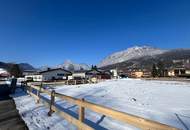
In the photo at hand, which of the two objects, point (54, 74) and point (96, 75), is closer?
point (54, 74)

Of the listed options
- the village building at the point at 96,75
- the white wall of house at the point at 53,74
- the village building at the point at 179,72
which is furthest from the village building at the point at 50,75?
the village building at the point at 179,72

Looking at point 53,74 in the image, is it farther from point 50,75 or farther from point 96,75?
point 96,75

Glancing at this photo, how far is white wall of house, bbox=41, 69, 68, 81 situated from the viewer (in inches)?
3410

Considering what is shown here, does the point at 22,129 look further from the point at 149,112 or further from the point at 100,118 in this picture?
the point at 149,112

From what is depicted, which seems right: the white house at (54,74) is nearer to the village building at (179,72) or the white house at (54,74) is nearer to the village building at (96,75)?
the village building at (96,75)

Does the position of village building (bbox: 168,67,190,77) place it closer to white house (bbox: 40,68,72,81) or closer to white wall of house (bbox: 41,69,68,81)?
white house (bbox: 40,68,72,81)

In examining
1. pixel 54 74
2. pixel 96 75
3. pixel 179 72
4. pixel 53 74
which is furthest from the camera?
pixel 179 72

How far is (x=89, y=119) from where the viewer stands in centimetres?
852

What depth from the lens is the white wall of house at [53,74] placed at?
86625 millimetres

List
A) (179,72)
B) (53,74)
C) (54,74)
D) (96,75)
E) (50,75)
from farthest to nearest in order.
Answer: (179,72), (96,75), (54,74), (53,74), (50,75)

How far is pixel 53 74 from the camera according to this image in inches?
3558

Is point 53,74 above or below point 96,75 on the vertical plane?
above

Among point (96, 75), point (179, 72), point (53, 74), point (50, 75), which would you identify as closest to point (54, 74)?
point (53, 74)

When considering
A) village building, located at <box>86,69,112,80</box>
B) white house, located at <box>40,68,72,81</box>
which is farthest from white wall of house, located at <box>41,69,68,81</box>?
village building, located at <box>86,69,112,80</box>
